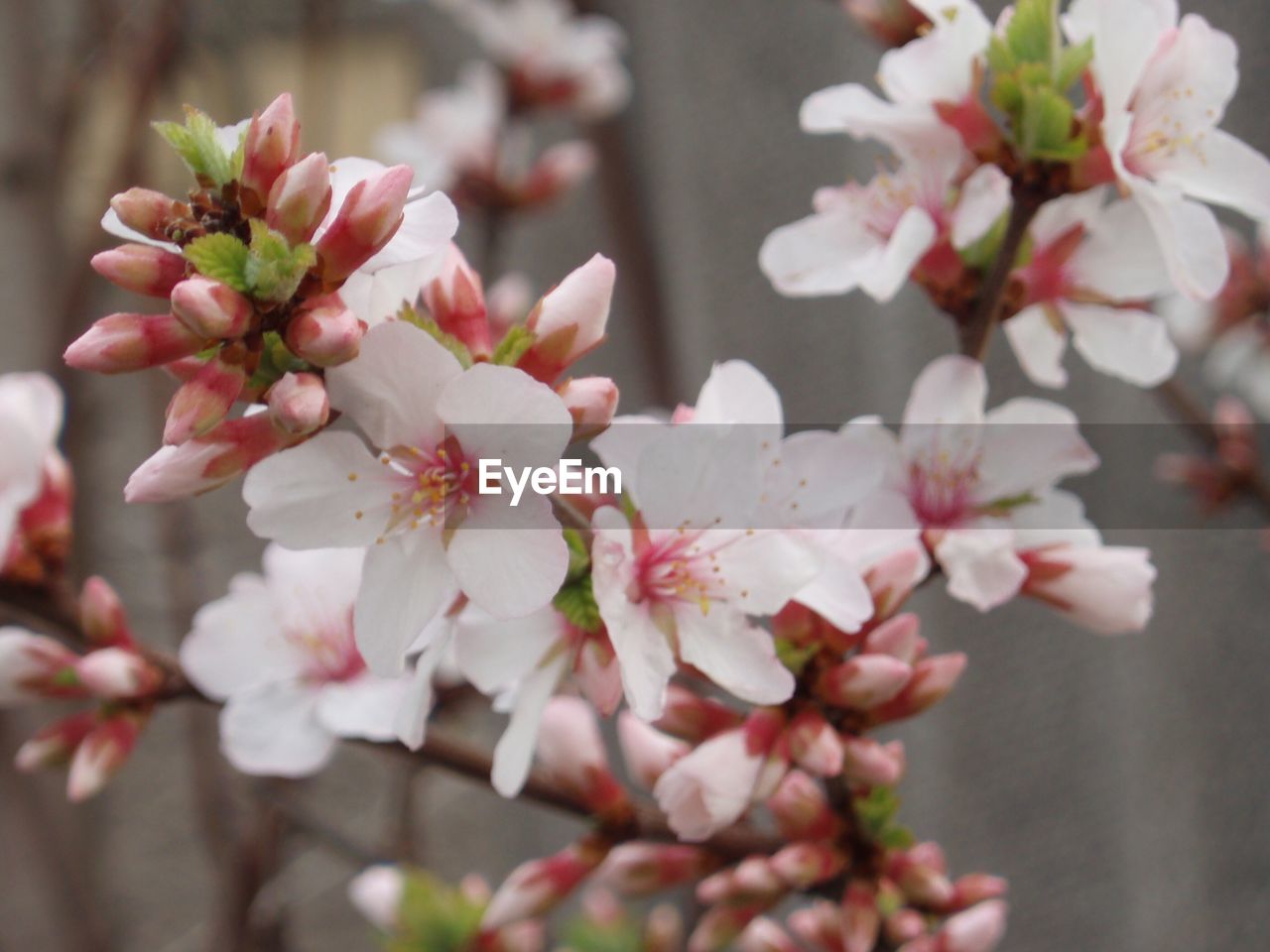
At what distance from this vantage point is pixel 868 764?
411mm

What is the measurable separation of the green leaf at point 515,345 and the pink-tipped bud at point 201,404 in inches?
3.3

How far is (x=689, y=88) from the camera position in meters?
1.33

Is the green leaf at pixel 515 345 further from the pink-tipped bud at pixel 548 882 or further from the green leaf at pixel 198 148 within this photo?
the pink-tipped bud at pixel 548 882

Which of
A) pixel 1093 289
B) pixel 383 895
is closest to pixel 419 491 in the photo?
pixel 1093 289

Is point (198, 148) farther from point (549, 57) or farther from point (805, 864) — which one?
point (549, 57)

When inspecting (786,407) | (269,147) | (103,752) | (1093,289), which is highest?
(269,147)

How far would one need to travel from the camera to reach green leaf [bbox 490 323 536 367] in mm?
341

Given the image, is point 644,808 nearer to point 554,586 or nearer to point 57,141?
point 554,586

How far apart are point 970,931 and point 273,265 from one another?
0.38 metres

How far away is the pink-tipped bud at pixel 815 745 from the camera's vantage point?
39 centimetres

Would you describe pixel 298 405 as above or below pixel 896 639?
above

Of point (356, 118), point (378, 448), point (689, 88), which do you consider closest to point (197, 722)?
point (378, 448)

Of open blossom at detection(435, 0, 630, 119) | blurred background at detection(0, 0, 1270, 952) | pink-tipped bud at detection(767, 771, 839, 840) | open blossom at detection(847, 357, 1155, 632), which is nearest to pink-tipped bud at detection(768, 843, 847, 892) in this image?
pink-tipped bud at detection(767, 771, 839, 840)

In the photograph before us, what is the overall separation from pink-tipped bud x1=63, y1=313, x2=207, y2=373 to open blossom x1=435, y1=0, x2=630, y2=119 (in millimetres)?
906
